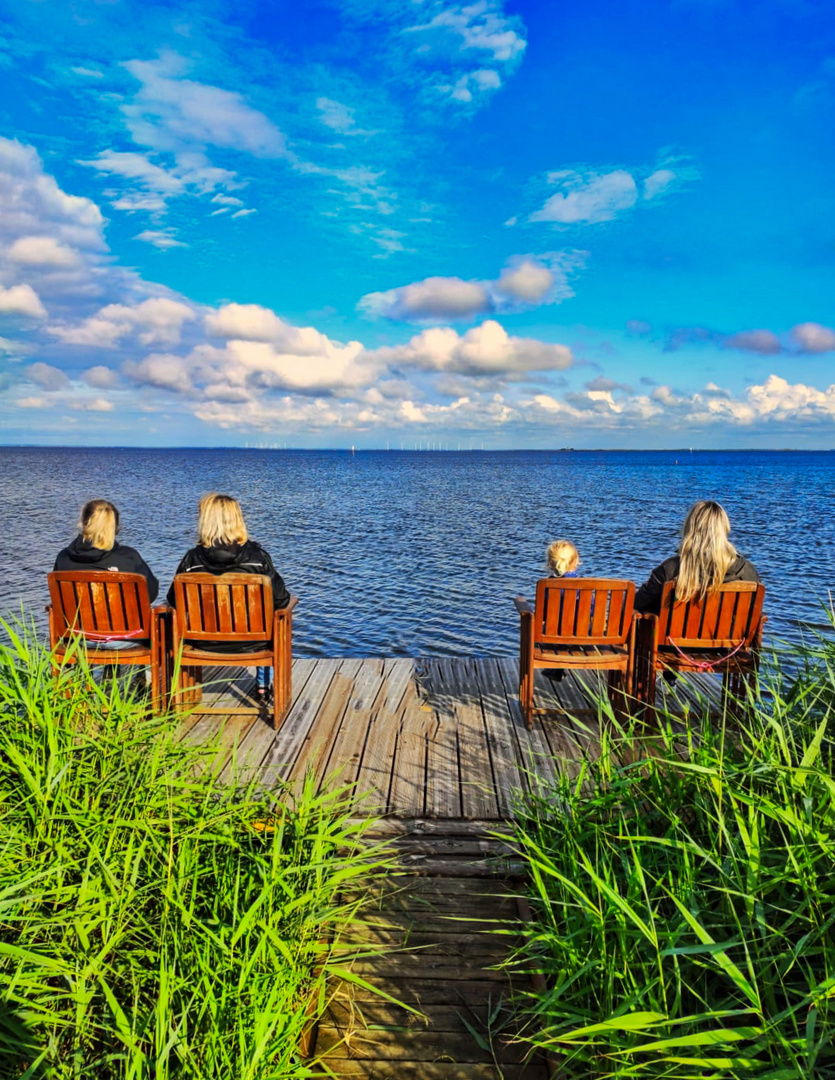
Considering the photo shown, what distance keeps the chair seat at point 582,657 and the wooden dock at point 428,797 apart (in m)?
0.25

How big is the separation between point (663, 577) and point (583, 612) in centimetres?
64

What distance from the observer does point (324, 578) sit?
17141mm

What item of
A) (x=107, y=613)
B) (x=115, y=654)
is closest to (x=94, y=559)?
(x=107, y=613)

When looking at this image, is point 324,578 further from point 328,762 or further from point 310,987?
point 310,987

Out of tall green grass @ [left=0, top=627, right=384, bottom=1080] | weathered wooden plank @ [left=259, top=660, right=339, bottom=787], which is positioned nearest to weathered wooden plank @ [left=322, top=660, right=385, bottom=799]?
weathered wooden plank @ [left=259, top=660, right=339, bottom=787]

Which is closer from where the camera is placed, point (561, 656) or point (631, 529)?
point (561, 656)

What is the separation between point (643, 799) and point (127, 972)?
1.90 m

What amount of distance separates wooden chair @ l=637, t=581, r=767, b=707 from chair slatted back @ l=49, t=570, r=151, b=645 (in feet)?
11.4

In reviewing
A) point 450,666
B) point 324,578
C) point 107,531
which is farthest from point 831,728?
point 324,578

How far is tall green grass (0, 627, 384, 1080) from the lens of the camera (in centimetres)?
171

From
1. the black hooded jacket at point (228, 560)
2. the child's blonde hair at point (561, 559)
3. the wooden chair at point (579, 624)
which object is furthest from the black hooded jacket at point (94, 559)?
the child's blonde hair at point (561, 559)

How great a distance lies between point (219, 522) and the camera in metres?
4.80

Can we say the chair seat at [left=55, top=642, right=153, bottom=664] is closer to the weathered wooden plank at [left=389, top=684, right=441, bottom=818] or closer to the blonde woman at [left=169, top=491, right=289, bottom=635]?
the blonde woman at [left=169, top=491, right=289, bottom=635]

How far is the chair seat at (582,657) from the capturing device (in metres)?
4.56
